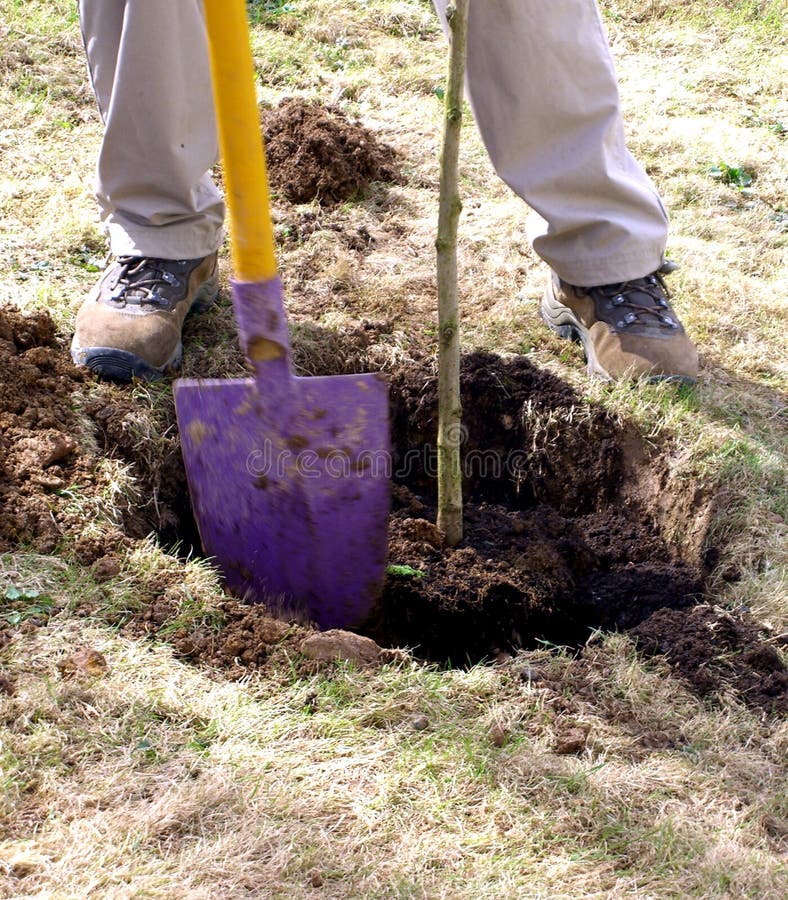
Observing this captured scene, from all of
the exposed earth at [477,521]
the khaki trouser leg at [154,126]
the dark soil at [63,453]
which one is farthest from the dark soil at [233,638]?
the khaki trouser leg at [154,126]

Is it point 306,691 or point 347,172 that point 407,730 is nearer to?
point 306,691

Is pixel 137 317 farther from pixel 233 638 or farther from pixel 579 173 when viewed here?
pixel 579 173

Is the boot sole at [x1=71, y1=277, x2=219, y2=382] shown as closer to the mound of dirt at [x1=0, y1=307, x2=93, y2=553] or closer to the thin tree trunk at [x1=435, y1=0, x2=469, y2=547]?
the mound of dirt at [x1=0, y1=307, x2=93, y2=553]

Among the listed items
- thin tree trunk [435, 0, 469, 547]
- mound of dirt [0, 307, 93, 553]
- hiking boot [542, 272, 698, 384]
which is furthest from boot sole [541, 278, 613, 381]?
mound of dirt [0, 307, 93, 553]

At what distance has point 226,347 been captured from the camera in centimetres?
292

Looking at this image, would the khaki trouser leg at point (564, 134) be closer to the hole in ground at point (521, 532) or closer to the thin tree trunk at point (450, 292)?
the hole in ground at point (521, 532)

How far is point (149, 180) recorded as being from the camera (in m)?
2.85

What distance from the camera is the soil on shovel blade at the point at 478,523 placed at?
212 centimetres

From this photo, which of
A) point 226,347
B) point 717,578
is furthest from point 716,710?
point 226,347

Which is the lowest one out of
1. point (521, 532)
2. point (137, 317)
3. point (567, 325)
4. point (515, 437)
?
point (521, 532)

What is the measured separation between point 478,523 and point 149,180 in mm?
1459

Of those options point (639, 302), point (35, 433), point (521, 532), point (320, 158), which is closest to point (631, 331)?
point (639, 302)

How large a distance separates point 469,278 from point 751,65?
9.14ft

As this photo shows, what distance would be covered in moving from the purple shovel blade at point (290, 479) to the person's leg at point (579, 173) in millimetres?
1056
